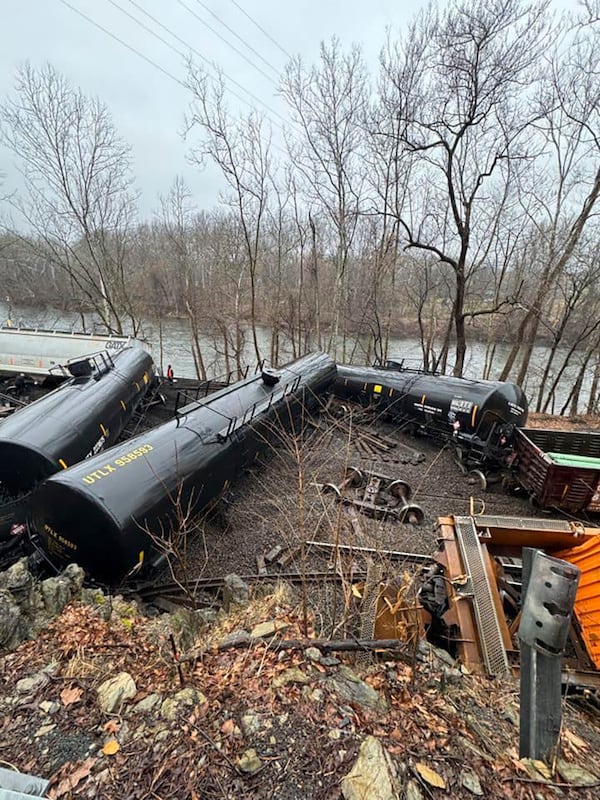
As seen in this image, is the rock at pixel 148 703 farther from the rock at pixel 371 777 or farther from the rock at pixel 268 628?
the rock at pixel 371 777

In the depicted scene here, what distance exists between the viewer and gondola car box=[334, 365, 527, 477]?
34.9 feet

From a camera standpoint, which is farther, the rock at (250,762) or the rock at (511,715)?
the rock at (511,715)

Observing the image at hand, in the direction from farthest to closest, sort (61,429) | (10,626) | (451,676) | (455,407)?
(455,407), (61,429), (10,626), (451,676)

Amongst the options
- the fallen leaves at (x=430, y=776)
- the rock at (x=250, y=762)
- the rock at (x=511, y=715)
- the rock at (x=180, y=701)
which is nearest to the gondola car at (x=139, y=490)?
the rock at (x=180, y=701)

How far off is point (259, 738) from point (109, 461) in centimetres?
490

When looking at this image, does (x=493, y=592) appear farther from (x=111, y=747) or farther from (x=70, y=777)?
(x=70, y=777)

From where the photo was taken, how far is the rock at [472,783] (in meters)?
2.31

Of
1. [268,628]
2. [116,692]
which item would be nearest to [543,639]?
[268,628]

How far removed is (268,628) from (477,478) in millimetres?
8365

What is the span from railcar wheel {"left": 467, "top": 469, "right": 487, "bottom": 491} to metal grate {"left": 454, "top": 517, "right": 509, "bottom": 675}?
15.1 feet

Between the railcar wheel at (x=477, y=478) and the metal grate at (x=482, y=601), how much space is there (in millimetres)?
4608

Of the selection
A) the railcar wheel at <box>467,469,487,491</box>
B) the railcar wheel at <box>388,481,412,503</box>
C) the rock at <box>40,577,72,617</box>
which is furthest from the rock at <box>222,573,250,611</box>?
the railcar wheel at <box>467,469,487,491</box>

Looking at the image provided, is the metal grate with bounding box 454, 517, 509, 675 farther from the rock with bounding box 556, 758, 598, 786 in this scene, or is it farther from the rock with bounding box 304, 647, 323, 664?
the rock with bounding box 304, 647, 323, 664

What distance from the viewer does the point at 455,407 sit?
1133 cm
